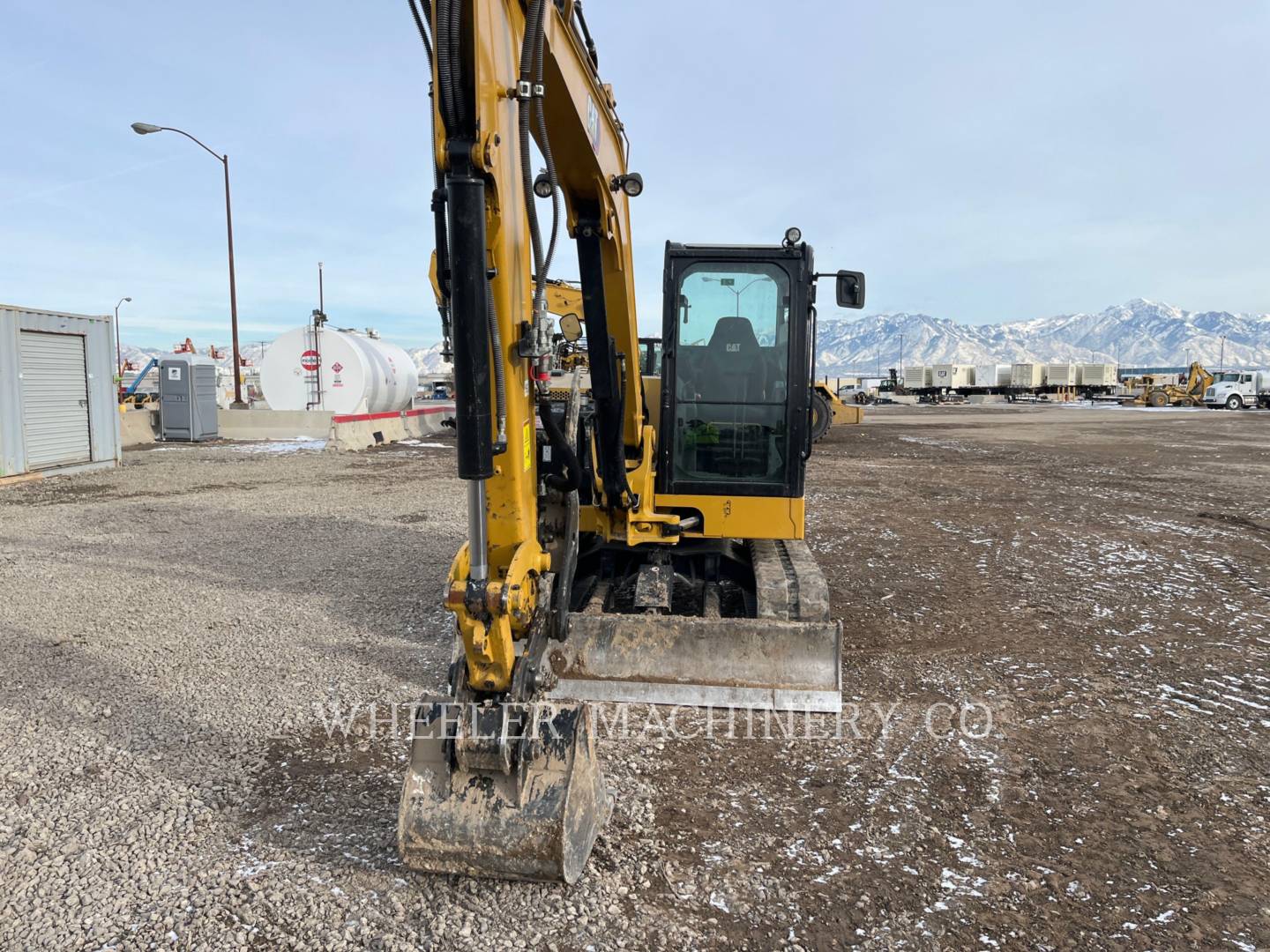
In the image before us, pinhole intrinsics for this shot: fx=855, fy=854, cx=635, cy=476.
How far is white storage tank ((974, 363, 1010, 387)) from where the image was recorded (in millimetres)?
67250

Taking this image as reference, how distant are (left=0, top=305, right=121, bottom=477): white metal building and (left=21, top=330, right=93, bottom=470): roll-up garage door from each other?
1 cm

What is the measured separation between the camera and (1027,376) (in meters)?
66.4

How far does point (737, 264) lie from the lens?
18.5 feet

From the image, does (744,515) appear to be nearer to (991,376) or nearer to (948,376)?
(948,376)

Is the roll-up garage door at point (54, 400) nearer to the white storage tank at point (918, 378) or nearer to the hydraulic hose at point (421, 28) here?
the hydraulic hose at point (421, 28)

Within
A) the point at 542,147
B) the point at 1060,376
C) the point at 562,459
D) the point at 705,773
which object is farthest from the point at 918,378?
the point at 542,147

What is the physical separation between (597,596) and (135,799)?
276 cm

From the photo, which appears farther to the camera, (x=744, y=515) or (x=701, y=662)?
(x=744, y=515)

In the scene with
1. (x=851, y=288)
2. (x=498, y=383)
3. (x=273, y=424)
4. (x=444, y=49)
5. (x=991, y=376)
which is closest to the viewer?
(x=444, y=49)

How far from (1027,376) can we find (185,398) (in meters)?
62.0

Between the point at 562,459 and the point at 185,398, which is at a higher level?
the point at 185,398

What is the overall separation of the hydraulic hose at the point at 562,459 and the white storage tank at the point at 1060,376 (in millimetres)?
71152

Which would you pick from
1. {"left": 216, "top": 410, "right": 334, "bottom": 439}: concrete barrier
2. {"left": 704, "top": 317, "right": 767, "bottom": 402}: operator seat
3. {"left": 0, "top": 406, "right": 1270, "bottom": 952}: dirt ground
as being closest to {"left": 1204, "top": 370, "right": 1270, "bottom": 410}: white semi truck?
{"left": 0, "top": 406, "right": 1270, "bottom": 952}: dirt ground

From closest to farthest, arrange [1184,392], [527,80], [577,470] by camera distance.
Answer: [527,80]
[577,470]
[1184,392]
